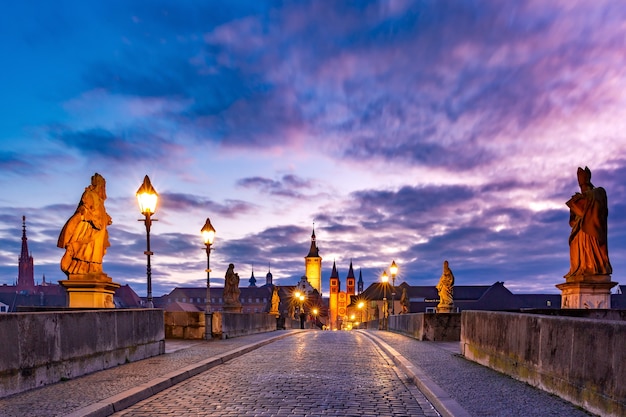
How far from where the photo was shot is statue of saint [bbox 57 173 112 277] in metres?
13.2

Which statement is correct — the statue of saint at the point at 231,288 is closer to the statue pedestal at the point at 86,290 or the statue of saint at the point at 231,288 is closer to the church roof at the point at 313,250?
the statue pedestal at the point at 86,290

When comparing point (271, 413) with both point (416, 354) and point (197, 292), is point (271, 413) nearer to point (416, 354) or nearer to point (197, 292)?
point (416, 354)

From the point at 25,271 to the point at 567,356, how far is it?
170 metres

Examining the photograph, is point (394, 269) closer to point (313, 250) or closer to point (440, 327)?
point (440, 327)

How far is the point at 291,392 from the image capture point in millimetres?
7988

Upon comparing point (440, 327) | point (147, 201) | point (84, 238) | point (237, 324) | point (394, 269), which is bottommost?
point (237, 324)

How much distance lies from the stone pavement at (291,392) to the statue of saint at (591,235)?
4413 millimetres

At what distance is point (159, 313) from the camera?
1288 cm

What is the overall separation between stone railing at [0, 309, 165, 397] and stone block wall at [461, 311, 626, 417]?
6.94m

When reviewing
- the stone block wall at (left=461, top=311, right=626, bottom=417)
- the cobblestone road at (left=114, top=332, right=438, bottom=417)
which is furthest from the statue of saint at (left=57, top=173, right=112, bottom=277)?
the stone block wall at (left=461, top=311, right=626, bottom=417)

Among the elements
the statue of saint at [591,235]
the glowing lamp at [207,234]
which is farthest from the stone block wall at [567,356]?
the glowing lamp at [207,234]

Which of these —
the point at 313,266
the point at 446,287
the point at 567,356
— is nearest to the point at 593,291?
the point at 567,356

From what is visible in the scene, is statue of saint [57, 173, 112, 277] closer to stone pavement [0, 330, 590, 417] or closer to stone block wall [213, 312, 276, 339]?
stone pavement [0, 330, 590, 417]

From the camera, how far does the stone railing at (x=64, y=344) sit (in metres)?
7.19
